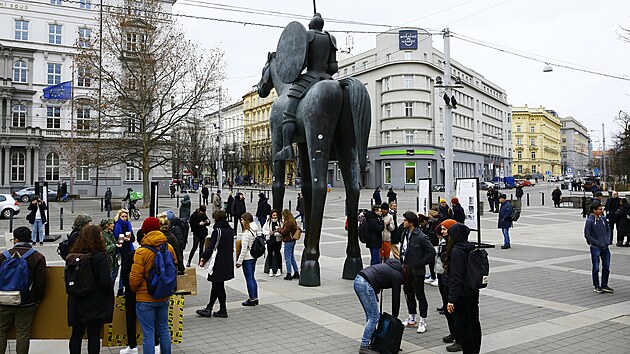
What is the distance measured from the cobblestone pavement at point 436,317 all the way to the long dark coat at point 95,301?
4.35 ft

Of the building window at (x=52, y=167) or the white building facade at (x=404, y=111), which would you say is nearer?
the building window at (x=52, y=167)

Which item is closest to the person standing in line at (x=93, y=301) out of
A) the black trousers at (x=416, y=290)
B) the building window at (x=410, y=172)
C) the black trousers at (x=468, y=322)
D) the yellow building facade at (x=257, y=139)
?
the black trousers at (x=468, y=322)

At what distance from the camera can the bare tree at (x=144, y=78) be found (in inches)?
1300

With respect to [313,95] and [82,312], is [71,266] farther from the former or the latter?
[313,95]

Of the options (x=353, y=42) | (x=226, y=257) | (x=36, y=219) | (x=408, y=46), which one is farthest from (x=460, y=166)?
(x=226, y=257)

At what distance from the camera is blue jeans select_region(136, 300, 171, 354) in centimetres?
547

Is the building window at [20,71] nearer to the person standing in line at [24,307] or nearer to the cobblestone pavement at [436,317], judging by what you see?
the cobblestone pavement at [436,317]

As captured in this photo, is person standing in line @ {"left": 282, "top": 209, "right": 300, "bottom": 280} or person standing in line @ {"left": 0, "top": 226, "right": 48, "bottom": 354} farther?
person standing in line @ {"left": 282, "top": 209, "right": 300, "bottom": 280}

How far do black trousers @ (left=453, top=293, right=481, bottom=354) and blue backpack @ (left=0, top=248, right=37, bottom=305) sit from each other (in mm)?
4824

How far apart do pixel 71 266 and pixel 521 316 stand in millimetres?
6676

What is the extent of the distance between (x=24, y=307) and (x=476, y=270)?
198 inches

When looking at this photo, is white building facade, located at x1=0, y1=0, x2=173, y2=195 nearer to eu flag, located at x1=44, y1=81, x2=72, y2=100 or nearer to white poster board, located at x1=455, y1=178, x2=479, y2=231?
eu flag, located at x1=44, y1=81, x2=72, y2=100

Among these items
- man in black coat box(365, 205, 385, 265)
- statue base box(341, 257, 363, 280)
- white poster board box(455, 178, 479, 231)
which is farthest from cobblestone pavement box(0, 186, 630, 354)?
white poster board box(455, 178, 479, 231)

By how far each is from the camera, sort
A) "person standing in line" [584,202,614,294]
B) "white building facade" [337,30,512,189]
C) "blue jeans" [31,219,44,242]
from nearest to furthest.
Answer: "person standing in line" [584,202,614,294], "blue jeans" [31,219,44,242], "white building facade" [337,30,512,189]
